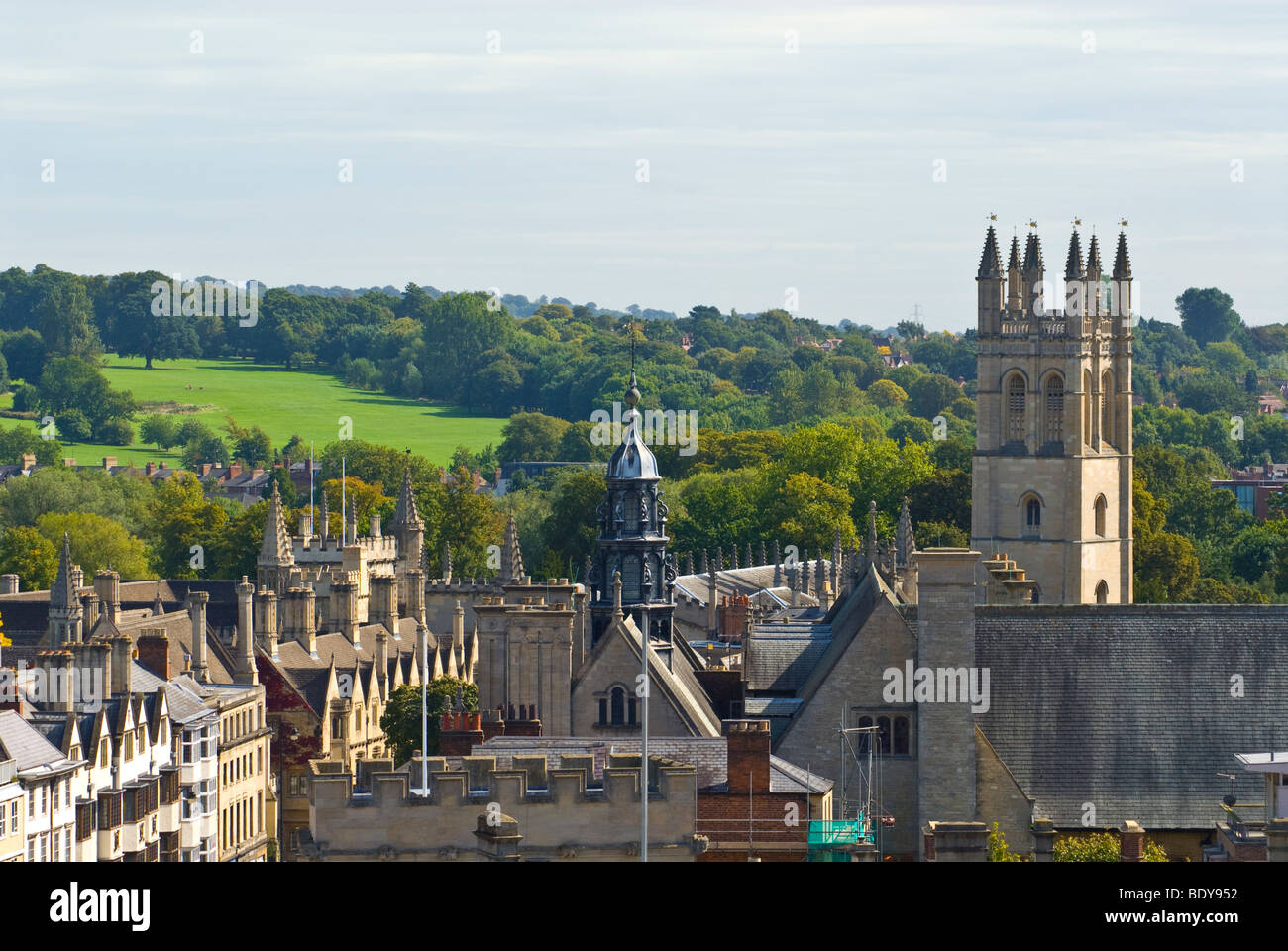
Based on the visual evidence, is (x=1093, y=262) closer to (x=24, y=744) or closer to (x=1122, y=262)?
(x=1122, y=262)

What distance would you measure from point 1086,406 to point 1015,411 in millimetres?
A: 3097

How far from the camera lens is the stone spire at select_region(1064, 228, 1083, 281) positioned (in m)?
118

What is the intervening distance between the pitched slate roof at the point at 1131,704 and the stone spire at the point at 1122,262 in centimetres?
6786

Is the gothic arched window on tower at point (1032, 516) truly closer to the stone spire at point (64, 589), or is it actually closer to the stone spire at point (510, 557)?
the stone spire at point (510, 557)

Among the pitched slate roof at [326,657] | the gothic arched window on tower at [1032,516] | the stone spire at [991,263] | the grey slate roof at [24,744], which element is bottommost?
the pitched slate roof at [326,657]

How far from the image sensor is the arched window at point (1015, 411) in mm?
118250

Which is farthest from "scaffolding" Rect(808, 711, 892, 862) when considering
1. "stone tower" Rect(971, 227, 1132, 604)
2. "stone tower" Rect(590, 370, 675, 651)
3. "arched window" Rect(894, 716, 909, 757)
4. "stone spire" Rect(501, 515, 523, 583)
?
"stone tower" Rect(971, 227, 1132, 604)

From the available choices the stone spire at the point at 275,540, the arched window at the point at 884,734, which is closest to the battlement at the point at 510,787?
the arched window at the point at 884,734

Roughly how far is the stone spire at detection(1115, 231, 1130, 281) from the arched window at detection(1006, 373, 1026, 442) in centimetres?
649

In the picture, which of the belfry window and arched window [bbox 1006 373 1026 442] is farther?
arched window [bbox 1006 373 1026 442]

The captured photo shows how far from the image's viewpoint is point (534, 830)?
127ft

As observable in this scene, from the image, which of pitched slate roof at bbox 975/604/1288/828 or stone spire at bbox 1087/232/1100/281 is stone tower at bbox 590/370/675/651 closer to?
pitched slate roof at bbox 975/604/1288/828
